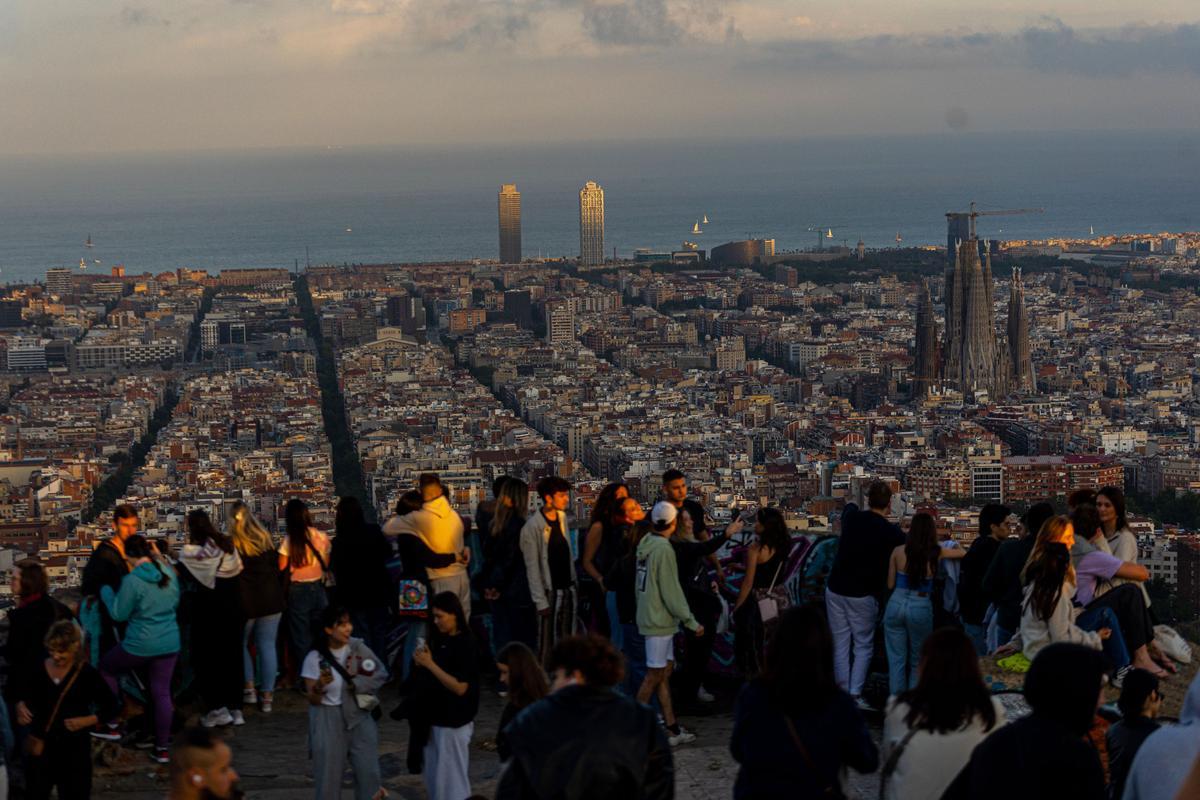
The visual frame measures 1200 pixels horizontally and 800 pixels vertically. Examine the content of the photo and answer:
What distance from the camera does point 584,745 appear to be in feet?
11.5

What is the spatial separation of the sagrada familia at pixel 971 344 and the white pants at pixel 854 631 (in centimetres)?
4520

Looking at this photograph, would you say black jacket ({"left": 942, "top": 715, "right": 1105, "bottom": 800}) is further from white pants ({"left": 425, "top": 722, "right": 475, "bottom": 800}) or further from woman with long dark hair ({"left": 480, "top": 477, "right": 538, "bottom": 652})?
woman with long dark hair ({"left": 480, "top": 477, "right": 538, "bottom": 652})

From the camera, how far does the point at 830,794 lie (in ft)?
11.9

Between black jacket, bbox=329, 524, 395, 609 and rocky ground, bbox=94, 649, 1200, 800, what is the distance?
341 millimetres

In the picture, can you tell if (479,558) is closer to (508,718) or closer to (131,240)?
(508,718)

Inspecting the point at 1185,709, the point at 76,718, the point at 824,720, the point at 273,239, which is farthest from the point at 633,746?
the point at 273,239

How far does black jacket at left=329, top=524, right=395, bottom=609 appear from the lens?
5781 mm

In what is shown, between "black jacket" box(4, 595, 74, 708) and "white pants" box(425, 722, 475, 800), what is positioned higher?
"black jacket" box(4, 595, 74, 708)

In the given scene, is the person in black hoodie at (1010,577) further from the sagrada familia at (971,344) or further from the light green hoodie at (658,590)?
the sagrada familia at (971,344)

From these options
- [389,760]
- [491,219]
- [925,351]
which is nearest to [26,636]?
[389,760]

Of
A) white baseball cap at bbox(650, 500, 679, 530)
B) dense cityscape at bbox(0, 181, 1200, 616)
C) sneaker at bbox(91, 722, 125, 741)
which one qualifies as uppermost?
white baseball cap at bbox(650, 500, 679, 530)

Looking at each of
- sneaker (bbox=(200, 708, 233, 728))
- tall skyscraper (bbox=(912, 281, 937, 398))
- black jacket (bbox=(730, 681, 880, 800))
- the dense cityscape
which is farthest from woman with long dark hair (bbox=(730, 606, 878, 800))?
tall skyscraper (bbox=(912, 281, 937, 398))

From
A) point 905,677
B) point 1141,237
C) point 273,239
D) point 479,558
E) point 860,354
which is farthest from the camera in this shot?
point 273,239

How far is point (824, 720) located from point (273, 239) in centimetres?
13239
